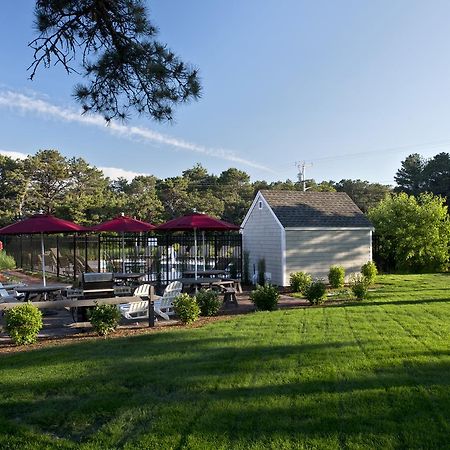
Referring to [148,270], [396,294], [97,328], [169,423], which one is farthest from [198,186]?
[169,423]

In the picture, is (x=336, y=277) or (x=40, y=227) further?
(x=336, y=277)

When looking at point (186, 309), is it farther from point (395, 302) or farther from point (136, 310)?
point (395, 302)

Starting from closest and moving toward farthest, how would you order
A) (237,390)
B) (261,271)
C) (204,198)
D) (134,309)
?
(237,390) < (134,309) < (261,271) < (204,198)

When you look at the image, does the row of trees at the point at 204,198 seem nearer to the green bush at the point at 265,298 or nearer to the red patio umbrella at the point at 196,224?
the red patio umbrella at the point at 196,224

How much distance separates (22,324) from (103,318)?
131 cm

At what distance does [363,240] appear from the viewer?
17125mm

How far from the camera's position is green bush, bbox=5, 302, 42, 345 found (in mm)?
7355

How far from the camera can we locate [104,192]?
48250 millimetres

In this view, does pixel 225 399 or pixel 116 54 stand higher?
pixel 116 54

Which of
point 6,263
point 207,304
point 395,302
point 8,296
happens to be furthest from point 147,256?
point 395,302

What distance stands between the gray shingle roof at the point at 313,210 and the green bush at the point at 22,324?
390 inches

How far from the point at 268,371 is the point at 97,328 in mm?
3775

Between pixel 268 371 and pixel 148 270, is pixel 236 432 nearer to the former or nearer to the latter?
pixel 268 371

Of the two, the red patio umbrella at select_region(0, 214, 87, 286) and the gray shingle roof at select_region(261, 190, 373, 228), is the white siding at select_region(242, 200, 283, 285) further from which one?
the red patio umbrella at select_region(0, 214, 87, 286)
